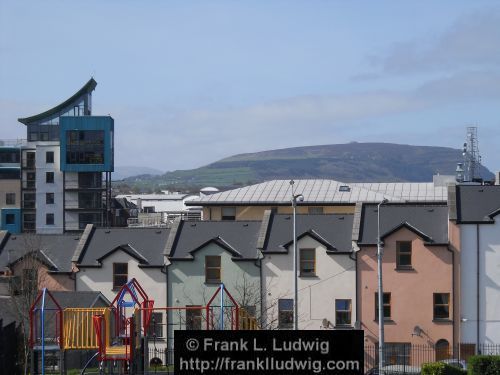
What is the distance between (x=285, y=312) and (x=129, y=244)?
387 inches

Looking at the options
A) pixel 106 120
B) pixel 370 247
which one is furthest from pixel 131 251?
pixel 106 120

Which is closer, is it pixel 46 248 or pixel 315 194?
pixel 46 248

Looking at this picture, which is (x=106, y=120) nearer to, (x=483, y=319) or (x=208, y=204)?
(x=208, y=204)

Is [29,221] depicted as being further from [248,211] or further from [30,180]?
[248,211]

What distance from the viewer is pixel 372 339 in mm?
54281

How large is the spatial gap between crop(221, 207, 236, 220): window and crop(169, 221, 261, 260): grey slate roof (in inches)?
756

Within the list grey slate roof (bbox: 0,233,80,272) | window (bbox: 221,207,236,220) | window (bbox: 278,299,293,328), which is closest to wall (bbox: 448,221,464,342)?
window (bbox: 278,299,293,328)

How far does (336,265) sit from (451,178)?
44828mm

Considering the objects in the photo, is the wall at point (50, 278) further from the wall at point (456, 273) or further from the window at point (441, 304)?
the wall at point (456, 273)

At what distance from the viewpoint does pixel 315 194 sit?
87500 millimetres

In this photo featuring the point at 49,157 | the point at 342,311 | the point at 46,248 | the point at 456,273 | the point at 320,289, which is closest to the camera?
the point at 456,273

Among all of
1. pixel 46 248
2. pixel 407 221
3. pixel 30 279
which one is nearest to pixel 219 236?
pixel 46 248

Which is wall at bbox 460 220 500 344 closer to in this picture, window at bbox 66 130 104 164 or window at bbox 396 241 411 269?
window at bbox 396 241 411 269

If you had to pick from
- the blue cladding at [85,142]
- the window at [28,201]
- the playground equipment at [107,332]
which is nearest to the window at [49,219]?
the window at [28,201]
